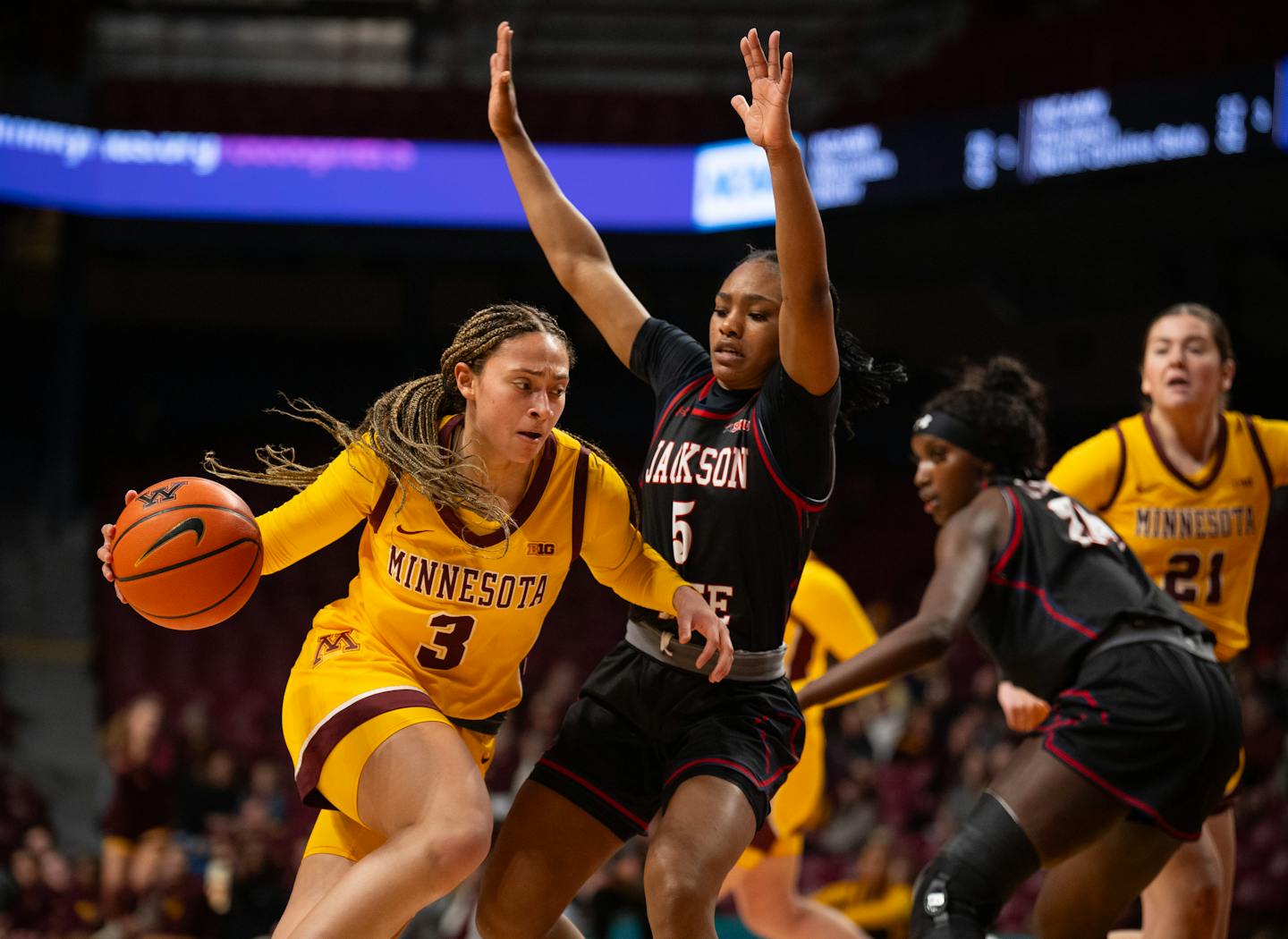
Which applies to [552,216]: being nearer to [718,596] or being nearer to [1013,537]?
[718,596]

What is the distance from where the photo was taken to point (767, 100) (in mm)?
3348

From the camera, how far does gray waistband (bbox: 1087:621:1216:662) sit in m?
3.75

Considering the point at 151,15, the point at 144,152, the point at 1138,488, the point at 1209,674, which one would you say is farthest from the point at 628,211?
the point at 1209,674

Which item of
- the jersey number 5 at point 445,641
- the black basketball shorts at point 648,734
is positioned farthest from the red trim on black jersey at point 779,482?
the jersey number 5 at point 445,641

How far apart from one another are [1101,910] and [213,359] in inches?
584

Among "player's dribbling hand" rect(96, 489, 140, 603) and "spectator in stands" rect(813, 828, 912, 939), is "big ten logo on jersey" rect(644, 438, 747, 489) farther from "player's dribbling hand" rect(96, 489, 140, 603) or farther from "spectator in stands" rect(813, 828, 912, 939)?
"spectator in stands" rect(813, 828, 912, 939)

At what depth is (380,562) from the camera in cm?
352

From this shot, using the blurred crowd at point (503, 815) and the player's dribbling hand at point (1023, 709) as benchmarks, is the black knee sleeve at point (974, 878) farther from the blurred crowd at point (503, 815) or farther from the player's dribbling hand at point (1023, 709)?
Result: the blurred crowd at point (503, 815)

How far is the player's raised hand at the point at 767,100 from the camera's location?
131 inches

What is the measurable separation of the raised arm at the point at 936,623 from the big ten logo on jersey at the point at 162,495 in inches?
63.1

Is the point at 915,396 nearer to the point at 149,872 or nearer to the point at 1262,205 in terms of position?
the point at 1262,205

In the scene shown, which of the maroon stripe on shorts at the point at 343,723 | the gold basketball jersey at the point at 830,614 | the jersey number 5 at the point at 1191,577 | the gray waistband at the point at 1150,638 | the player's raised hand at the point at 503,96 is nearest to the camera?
the maroon stripe on shorts at the point at 343,723

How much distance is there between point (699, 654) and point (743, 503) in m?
0.37

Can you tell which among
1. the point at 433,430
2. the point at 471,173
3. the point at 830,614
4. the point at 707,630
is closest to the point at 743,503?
the point at 707,630
